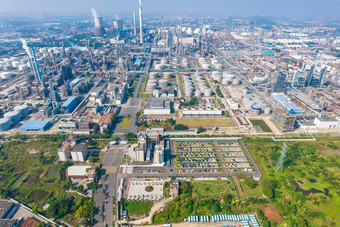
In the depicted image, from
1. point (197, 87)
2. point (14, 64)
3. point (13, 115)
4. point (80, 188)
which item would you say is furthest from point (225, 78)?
point (14, 64)

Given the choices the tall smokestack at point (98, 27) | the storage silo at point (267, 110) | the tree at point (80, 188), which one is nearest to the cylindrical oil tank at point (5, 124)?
the tree at point (80, 188)

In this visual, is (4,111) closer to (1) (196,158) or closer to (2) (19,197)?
(2) (19,197)

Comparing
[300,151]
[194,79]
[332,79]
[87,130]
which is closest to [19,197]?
[87,130]

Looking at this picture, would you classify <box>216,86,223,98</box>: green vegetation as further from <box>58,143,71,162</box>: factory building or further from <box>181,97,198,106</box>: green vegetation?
<box>58,143,71,162</box>: factory building

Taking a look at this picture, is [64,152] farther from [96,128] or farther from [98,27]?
[98,27]

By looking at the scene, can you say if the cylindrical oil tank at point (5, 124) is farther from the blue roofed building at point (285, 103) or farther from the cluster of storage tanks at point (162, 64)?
the blue roofed building at point (285, 103)
